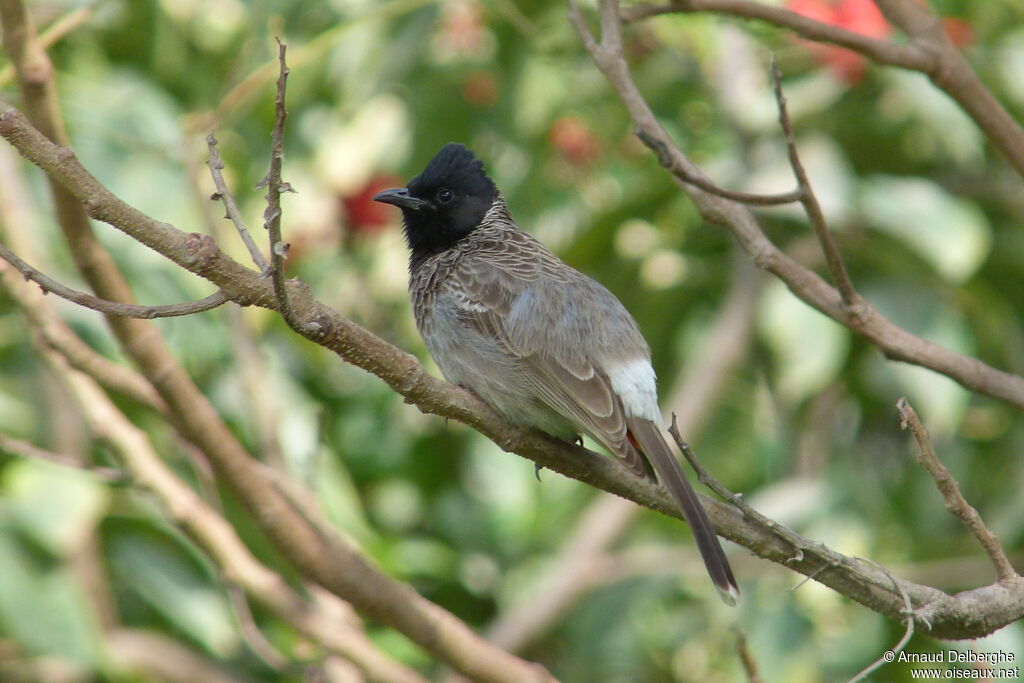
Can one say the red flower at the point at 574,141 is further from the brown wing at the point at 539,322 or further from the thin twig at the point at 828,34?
the thin twig at the point at 828,34

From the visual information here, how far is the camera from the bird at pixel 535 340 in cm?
303

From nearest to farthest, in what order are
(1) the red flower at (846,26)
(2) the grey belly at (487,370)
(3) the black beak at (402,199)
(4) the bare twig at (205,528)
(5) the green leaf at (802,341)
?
(2) the grey belly at (487,370) < (4) the bare twig at (205,528) < (3) the black beak at (402,199) < (5) the green leaf at (802,341) < (1) the red flower at (846,26)

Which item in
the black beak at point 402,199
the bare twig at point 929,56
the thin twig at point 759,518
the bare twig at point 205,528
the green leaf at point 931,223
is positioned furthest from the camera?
the green leaf at point 931,223

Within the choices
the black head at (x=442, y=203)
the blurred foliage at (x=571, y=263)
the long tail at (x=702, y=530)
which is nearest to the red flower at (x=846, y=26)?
the blurred foliage at (x=571, y=263)

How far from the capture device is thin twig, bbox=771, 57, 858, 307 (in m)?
2.59

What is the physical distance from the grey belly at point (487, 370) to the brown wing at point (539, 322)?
0.02 metres

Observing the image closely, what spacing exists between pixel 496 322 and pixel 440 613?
0.80 meters

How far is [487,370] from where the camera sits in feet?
10.6

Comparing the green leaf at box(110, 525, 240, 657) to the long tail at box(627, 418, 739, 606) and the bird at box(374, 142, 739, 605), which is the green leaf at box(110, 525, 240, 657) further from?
the long tail at box(627, 418, 739, 606)

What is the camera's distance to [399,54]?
14.0 ft

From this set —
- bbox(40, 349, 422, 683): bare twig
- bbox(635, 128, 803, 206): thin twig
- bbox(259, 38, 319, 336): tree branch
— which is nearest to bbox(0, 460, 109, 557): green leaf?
bbox(40, 349, 422, 683): bare twig

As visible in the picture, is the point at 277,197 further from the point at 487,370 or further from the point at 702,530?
the point at 487,370

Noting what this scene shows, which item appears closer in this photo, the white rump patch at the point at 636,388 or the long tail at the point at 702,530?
the long tail at the point at 702,530

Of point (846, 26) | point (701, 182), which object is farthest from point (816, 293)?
point (846, 26)
